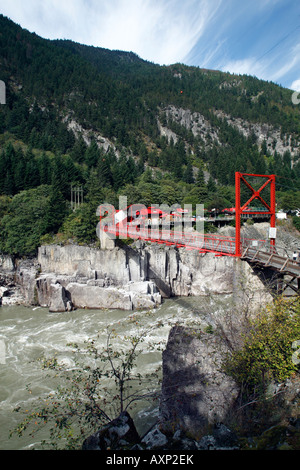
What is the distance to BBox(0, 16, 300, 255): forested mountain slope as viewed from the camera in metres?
26.2

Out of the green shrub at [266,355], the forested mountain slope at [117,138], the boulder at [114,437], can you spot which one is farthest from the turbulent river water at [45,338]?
the forested mountain slope at [117,138]

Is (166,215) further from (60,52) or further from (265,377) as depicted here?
(60,52)

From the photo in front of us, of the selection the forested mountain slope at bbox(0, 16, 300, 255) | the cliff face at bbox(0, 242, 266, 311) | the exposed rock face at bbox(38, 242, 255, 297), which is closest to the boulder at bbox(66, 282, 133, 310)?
the cliff face at bbox(0, 242, 266, 311)

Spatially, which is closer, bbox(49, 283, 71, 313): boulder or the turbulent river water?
the turbulent river water

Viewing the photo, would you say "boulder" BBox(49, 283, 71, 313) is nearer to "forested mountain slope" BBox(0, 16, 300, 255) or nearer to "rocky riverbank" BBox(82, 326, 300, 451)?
"forested mountain slope" BBox(0, 16, 300, 255)

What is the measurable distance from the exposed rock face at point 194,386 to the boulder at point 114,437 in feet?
2.83

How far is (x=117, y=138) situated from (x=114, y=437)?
7209cm

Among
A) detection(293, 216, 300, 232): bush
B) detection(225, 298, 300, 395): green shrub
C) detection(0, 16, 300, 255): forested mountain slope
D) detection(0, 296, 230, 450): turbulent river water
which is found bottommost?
detection(0, 296, 230, 450): turbulent river water

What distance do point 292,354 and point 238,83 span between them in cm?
13450

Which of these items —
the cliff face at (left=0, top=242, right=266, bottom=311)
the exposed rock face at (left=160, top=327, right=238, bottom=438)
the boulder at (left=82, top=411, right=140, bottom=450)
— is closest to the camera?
the boulder at (left=82, top=411, right=140, bottom=450)

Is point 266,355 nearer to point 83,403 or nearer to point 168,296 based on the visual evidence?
point 83,403

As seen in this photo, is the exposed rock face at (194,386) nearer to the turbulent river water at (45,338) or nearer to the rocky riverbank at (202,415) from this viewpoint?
the rocky riverbank at (202,415)

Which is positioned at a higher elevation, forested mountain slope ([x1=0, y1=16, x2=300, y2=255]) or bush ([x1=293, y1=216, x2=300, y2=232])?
forested mountain slope ([x1=0, y1=16, x2=300, y2=255])

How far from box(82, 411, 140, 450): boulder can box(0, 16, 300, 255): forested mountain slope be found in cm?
1723
